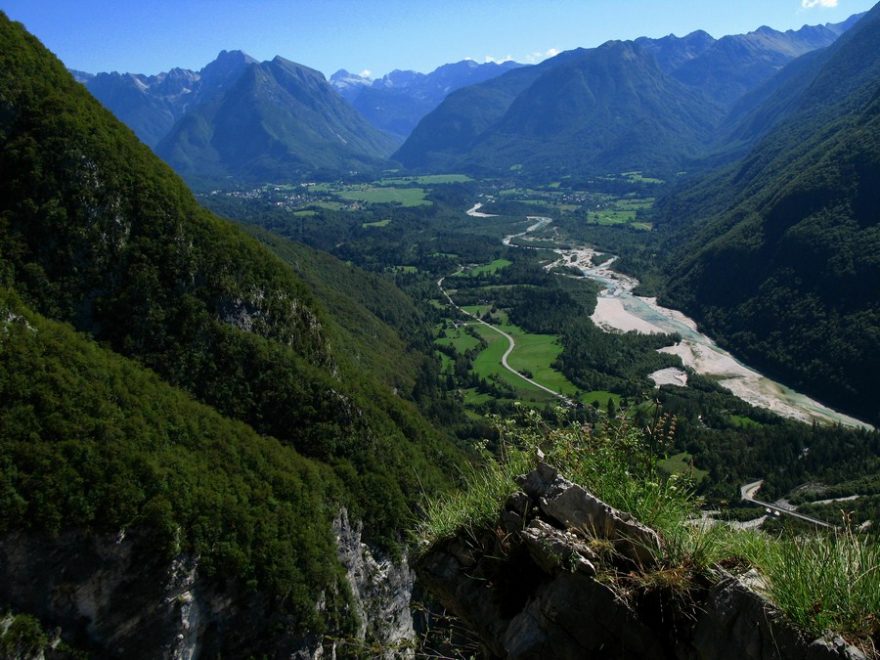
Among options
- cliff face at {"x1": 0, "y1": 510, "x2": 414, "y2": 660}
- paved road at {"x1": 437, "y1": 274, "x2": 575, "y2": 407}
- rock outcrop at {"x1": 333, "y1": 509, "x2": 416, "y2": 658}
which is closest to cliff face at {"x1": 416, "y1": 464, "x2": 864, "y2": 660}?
cliff face at {"x1": 0, "y1": 510, "x2": 414, "y2": 660}

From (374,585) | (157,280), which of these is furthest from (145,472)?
(374,585)

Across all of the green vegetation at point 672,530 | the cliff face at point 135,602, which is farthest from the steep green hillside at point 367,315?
the green vegetation at point 672,530

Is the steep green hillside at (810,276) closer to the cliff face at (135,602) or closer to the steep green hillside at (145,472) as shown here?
the steep green hillside at (145,472)

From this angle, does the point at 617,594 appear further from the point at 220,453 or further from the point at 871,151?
the point at 871,151

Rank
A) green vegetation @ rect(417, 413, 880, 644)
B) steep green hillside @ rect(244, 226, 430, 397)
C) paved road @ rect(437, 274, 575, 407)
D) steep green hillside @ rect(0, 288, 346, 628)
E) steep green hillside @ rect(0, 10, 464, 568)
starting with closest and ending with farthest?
green vegetation @ rect(417, 413, 880, 644)
steep green hillside @ rect(0, 288, 346, 628)
steep green hillside @ rect(0, 10, 464, 568)
steep green hillside @ rect(244, 226, 430, 397)
paved road @ rect(437, 274, 575, 407)

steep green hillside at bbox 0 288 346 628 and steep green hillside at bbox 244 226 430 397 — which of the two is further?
steep green hillside at bbox 244 226 430 397

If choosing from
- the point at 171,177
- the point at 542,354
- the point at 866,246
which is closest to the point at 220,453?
the point at 171,177

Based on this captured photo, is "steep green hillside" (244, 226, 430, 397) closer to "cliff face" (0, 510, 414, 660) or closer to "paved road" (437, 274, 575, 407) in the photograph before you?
"paved road" (437, 274, 575, 407)
